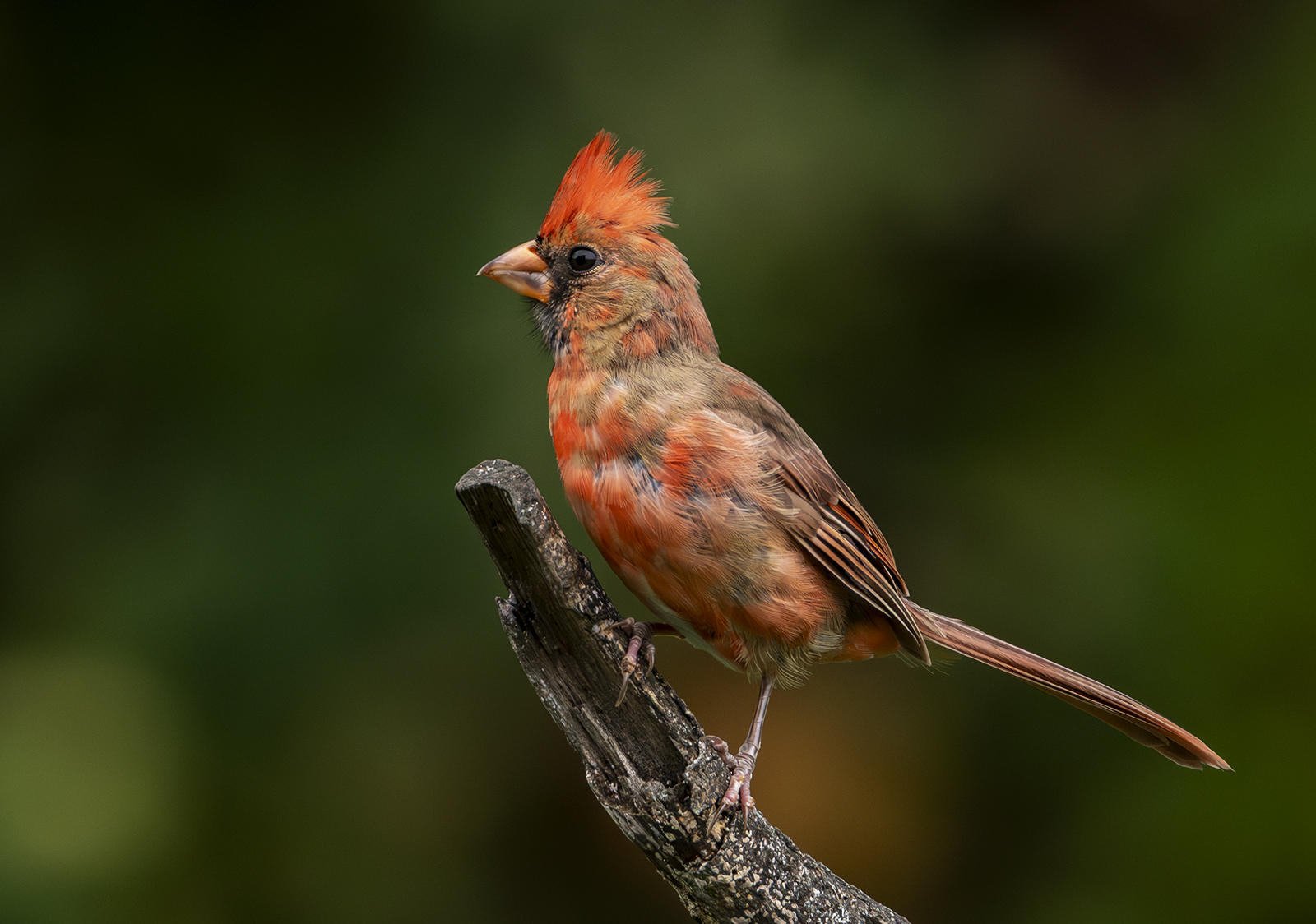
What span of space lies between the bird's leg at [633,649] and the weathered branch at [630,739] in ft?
0.04

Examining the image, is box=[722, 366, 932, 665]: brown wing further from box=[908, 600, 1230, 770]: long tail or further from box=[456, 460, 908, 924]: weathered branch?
box=[456, 460, 908, 924]: weathered branch

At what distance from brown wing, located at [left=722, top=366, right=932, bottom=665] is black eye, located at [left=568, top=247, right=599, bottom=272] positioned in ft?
1.37

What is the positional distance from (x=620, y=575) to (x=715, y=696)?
1.33m

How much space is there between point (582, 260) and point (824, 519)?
855 mm

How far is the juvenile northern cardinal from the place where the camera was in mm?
2531

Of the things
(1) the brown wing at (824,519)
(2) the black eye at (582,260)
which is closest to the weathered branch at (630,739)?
(1) the brown wing at (824,519)

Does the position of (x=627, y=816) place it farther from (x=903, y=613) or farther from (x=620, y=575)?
(x=903, y=613)

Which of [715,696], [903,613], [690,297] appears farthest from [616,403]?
[715,696]

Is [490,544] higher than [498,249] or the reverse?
the reverse

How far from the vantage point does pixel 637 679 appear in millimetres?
2336

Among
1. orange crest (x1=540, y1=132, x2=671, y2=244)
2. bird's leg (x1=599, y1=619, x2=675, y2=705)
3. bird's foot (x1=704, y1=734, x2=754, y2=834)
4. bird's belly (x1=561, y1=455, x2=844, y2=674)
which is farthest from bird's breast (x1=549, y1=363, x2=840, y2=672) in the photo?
orange crest (x1=540, y1=132, x2=671, y2=244)

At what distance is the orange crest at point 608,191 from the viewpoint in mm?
2912

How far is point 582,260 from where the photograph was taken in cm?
293

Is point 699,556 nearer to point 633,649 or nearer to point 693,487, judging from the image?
point 693,487
